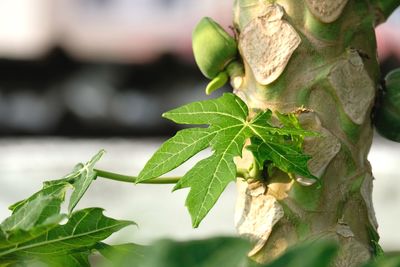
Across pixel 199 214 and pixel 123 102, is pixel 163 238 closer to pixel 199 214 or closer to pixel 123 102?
pixel 199 214

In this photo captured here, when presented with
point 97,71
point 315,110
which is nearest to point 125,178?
point 315,110

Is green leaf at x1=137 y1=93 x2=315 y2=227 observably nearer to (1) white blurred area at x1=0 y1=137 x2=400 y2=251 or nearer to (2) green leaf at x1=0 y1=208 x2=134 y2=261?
(2) green leaf at x1=0 y1=208 x2=134 y2=261

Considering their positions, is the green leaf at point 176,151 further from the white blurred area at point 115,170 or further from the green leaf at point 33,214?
the white blurred area at point 115,170

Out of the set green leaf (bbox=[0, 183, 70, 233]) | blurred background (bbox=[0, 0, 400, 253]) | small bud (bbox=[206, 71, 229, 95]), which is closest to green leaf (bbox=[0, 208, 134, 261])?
green leaf (bbox=[0, 183, 70, 233])

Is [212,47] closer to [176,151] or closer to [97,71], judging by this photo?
[176,151]

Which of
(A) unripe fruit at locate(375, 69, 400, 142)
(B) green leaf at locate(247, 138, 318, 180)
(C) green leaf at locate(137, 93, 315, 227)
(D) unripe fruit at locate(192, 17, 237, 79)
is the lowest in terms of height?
(A) unripe fruit at locate(375, 69, 400, 142)
